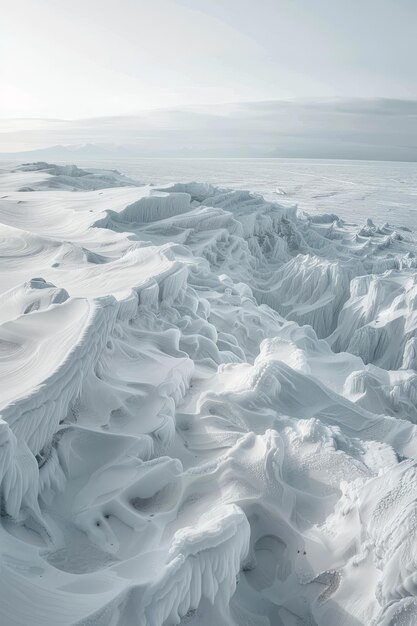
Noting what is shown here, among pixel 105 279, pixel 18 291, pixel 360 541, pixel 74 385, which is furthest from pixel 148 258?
pixel 360 541

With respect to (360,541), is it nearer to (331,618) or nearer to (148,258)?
(331,618)

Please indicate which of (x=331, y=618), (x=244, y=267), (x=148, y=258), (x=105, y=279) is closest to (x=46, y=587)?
(x=331, y=618)

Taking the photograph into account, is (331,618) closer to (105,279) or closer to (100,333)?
(100,333)

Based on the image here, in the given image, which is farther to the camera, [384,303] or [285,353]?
[384,303]

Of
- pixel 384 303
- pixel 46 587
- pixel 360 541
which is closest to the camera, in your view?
pixel 46 587

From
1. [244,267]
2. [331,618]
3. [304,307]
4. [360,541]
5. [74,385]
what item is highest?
[74,385]

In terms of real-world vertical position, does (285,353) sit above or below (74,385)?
below

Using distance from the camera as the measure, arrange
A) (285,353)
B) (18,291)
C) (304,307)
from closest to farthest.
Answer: (18,291) < (285,353) < (304,307)
